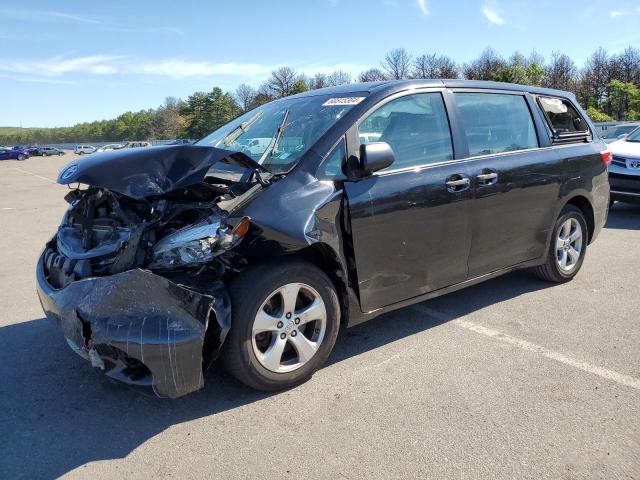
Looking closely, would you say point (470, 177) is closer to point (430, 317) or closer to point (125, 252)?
point (430, 317)

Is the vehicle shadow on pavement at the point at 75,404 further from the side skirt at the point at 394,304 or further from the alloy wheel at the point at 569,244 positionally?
the alloy wheel at the point at 569,244

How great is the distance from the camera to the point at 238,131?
14.1 ft

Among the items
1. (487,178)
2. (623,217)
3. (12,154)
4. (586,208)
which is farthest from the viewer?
(12,154)

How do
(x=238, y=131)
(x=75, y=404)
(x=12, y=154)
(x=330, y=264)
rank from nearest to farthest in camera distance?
(x=75, y=404) → (x=330, y=264) → (x=238, y=131) → (x=12, y=154)

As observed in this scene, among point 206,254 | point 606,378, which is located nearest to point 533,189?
point 606,378

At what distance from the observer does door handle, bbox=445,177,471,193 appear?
12.4ft

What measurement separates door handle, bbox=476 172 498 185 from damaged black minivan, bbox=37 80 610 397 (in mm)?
15

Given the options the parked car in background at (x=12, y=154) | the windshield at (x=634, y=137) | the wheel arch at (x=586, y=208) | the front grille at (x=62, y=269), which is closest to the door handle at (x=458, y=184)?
the wheel arch at (x=586, y=208)

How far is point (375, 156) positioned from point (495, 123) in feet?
5.54

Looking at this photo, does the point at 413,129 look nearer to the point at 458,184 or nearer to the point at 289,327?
the point at 458,184

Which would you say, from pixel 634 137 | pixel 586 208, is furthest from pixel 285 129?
pixel 634 137

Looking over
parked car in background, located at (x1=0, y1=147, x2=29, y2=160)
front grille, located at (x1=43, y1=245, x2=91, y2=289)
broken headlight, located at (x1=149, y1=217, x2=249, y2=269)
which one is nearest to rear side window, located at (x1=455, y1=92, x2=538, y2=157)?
broken headlight, located at (x1=149, y1=217, x2=249, y2=269)

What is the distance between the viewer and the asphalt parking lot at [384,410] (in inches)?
98.1

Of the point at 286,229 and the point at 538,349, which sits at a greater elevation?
the point at 286,229
